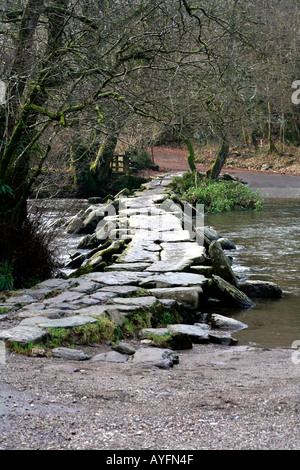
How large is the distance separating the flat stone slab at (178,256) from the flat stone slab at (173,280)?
0.27 meters

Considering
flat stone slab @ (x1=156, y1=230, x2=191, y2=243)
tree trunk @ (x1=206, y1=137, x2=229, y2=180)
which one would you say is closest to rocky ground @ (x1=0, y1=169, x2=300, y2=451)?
flat stone slab @ (x1=156, y1=230, x2=191, y2=243)

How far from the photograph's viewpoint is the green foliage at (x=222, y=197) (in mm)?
19688

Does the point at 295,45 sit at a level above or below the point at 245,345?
above

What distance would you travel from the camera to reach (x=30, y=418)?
10.8 ft

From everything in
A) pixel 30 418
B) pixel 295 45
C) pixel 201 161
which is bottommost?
pixel 30 418

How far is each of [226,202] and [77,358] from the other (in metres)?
15.5

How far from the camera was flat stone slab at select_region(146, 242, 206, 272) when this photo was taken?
25.6ft

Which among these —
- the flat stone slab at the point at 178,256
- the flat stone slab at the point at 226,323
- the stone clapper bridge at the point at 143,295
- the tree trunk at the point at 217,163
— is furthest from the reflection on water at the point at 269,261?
the tree trunk at the point at 217,163

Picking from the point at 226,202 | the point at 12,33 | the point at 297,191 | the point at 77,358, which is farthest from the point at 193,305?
the point at 297,191

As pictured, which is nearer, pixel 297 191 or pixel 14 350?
pixel 14 350

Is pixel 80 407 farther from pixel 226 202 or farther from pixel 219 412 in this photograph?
pixel 226 202

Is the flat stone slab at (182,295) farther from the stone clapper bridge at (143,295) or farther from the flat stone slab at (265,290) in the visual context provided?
the flat stone slab at (265,290)

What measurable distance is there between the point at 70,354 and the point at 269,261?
671cm

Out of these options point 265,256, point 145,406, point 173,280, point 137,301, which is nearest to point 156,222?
point 265,256
